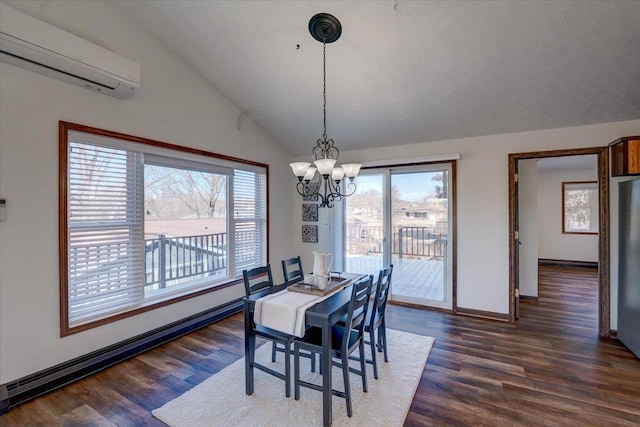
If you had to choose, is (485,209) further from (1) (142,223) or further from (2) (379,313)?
(1) (142,223)

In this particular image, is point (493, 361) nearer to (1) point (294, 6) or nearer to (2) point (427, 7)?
(2) point (427, 7)

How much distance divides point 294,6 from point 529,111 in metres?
2.75

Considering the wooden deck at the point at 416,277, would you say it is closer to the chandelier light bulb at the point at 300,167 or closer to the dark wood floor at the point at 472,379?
the dark wood floor at the point at 472,379

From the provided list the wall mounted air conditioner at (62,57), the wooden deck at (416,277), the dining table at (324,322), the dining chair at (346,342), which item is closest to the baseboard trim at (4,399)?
the dining table at (324,322)

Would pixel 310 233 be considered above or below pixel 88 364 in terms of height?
above

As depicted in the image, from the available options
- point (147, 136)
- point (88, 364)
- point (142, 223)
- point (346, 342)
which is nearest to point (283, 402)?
point (346, 342)

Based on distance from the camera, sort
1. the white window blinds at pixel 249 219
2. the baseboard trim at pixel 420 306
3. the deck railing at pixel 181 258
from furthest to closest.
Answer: the white window blinds at pixel 249 219, the baseboard trim at pixel 420 306, the deck railing at pixel 181 258

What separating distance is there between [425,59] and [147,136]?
2.89m

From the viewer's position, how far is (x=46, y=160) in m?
2.46

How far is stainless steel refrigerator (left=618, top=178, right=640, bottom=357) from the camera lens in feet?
9.59

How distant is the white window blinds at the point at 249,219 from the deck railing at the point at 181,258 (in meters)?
0.27

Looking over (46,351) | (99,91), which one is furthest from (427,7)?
(46,351)

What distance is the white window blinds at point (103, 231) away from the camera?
2670 mm

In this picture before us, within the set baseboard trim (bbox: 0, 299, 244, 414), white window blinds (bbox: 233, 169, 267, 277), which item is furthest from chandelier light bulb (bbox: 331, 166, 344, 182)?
baseboard trim (bbox: 0, 299, 244, 414)
